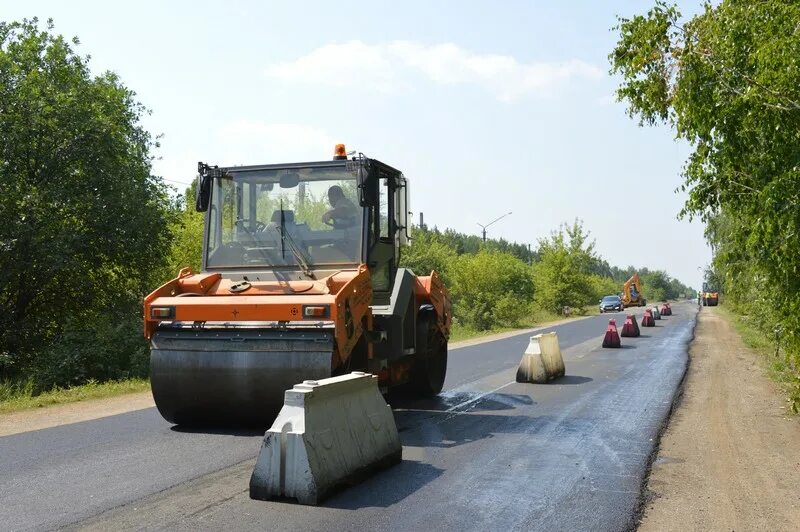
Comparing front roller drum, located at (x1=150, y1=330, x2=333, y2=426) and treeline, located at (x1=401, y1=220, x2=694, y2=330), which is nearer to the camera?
front roller drum, located at (x1=150, y1=330, x2=333, y2=426)

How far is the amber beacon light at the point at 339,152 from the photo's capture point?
9312mm

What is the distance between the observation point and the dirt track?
566 cm

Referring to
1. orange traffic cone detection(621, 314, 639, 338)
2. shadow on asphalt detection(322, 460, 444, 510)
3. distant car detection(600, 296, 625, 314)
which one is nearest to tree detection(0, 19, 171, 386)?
shadow on asphalt detection(322, 460, 444, 510)

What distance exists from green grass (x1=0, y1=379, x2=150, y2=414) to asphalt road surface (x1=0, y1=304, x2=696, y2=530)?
92.5 inches

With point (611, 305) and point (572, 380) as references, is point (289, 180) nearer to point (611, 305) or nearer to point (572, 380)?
point (572, 380)

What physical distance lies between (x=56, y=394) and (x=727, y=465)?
10169mm

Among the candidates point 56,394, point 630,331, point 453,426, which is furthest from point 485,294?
point 453,426

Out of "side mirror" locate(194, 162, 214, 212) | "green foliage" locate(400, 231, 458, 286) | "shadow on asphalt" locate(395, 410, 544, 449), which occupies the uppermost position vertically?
"green foliage" locate(400, 231, 458, 286)

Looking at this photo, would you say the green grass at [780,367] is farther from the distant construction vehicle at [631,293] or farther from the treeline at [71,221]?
the distant construction vehicle at [631,293]

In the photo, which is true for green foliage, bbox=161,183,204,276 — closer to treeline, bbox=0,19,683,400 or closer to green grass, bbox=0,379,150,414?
treeline, bbox=0,19,683,400

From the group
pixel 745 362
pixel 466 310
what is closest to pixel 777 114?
Answer: pixel 745 362

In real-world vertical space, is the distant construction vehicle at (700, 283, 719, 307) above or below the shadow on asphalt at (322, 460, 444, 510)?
above

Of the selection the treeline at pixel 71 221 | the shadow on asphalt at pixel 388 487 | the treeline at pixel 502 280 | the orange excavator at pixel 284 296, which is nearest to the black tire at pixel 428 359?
the orange excavator at pixel 284 296

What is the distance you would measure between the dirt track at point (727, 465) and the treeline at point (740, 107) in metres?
1.24
